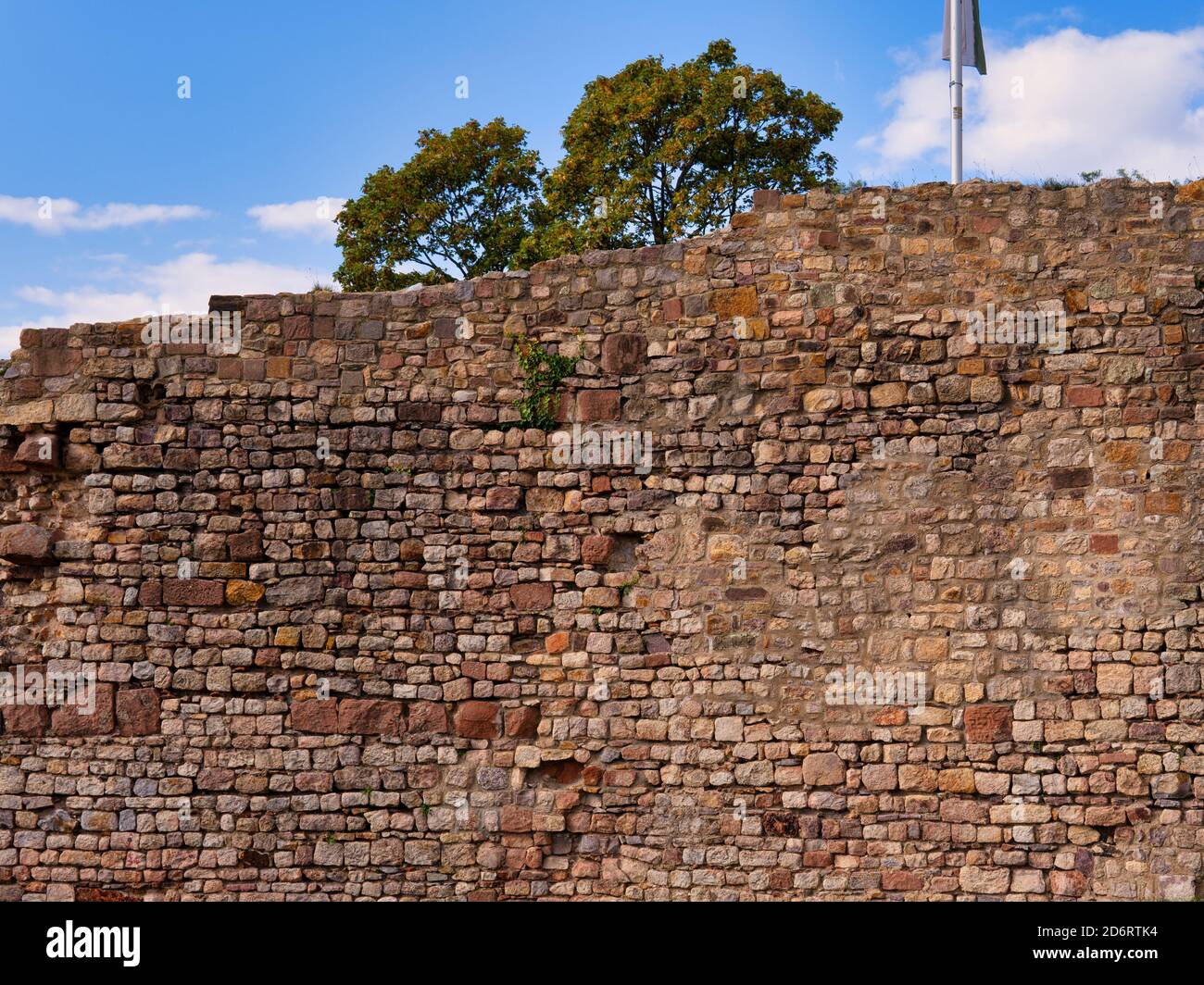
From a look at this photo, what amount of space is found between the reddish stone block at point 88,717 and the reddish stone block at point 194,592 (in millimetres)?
755

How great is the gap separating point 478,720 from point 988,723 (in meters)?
3.43

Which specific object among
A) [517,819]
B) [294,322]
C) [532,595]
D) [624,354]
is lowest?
[517,819]

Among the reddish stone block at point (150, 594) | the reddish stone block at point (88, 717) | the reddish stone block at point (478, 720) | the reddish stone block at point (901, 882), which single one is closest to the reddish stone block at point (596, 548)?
the reddish stone block at point (478, 720)

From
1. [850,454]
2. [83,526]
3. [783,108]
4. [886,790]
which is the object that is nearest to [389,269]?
[783,108]

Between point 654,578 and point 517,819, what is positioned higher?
point 654,578

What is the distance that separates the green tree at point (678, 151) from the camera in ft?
53.4

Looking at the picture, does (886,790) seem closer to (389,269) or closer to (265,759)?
(265,759)

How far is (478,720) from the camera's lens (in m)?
7.92

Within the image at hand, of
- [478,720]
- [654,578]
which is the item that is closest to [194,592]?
[478,720]

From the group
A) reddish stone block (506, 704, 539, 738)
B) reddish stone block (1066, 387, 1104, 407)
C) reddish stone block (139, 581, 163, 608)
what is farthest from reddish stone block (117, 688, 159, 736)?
reddish stone block (1066, 387, 1104, 407)

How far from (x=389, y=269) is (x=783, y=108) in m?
6.44

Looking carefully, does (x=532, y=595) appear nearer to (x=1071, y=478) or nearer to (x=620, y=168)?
(x=1071, y=478)

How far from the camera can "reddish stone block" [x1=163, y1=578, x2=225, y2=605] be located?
8094 mm

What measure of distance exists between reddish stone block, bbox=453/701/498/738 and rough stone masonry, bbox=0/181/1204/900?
19mm
